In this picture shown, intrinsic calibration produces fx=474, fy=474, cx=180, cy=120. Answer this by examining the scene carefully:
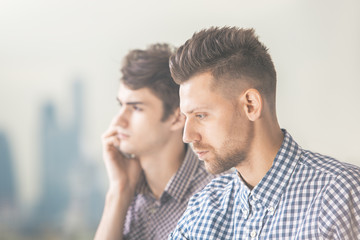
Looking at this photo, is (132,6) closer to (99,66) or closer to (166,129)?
(99,66)

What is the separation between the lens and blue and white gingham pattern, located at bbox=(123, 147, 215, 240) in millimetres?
1835

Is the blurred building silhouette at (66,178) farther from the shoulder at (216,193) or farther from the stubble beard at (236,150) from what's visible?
the stubble beard at (236,150)

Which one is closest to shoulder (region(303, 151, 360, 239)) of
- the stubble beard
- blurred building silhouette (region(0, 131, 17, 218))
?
the stubble beard

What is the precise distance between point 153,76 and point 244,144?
0.78 m

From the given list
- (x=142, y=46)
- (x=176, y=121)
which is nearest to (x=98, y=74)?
(x=142, y=46)

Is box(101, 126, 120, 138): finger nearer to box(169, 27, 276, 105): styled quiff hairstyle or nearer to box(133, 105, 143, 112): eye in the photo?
box(133, 105, 143, 112): eye

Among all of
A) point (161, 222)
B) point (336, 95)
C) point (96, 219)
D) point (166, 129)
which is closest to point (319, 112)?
point (336, 95)

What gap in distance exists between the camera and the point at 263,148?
1.26 meters

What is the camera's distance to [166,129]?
1942 millimetres

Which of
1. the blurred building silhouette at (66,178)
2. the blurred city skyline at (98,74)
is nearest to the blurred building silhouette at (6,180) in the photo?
the blurred city skyline at (98,74)

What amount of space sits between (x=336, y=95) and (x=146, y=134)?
2.77 feet

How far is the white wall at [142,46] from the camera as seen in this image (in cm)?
207

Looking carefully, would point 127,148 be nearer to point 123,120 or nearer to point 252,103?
point 123,120

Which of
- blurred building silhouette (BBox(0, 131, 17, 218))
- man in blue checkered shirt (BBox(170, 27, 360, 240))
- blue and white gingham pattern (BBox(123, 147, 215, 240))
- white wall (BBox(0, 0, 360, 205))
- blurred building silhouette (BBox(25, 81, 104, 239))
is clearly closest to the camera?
man in blue checkered shirt (BBox(170, 27, 360, 240))
